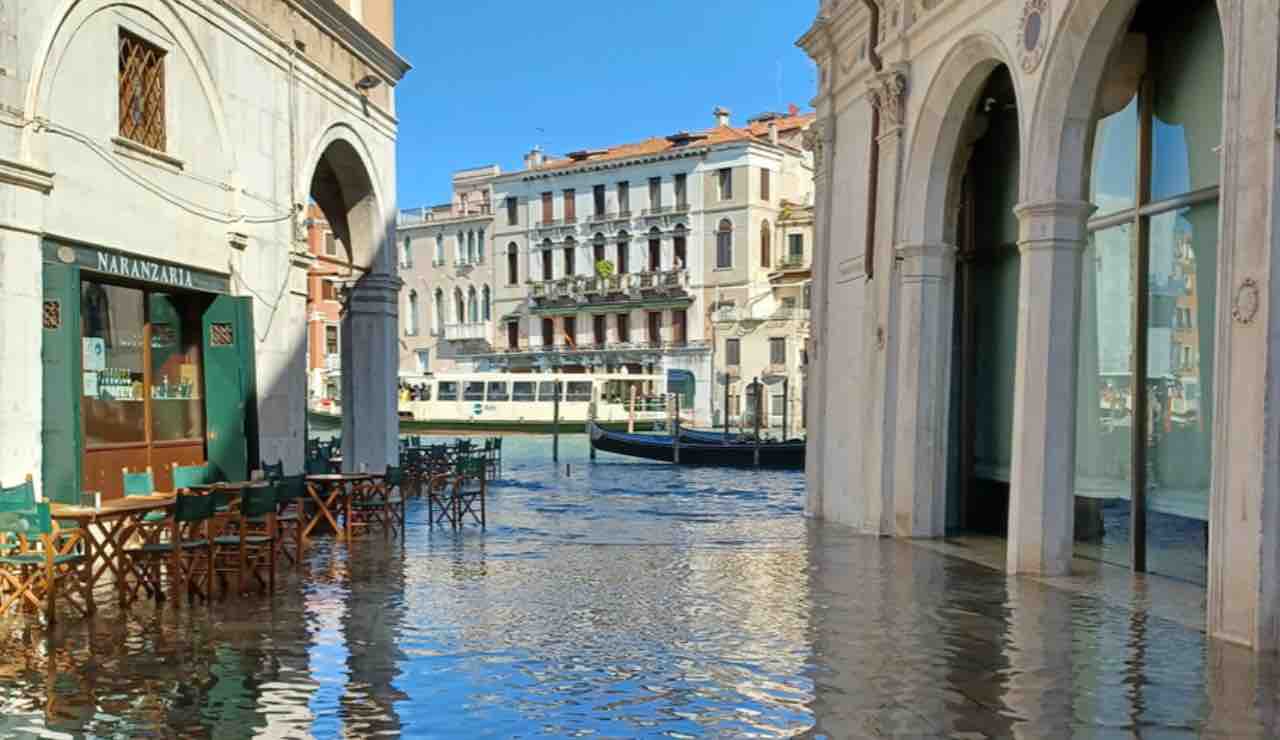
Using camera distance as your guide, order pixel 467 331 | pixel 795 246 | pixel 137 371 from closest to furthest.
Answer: pixel 137 371 < pixel 795 246 < pixel 467 331

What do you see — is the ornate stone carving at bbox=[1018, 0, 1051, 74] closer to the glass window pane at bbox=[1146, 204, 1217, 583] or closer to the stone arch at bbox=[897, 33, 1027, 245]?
the stone arch at bbox=[897, 33, 1027, 245]

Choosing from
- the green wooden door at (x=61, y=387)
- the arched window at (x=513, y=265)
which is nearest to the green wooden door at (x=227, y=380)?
the green wooden door at (x=61, y=387)

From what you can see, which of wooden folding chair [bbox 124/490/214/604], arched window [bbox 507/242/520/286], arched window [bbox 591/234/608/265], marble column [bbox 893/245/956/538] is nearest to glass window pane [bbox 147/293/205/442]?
wooden folding chair [bbox 124/490/214/604]

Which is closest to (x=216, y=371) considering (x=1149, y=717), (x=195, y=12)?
(x=195, y=12)

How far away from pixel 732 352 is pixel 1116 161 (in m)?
44.2

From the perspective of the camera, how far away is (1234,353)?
718cm

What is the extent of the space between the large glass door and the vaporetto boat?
42.5 metres

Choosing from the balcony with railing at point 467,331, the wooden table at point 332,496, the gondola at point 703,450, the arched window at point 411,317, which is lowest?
the gondola at point 703,450

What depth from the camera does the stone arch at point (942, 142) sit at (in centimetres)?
1153

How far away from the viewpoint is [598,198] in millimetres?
62531

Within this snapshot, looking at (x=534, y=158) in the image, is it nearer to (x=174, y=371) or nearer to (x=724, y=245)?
(x=724, y=245)

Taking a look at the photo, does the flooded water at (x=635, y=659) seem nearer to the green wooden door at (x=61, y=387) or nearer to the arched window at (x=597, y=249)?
the green wooden door at (x=61, y=387)

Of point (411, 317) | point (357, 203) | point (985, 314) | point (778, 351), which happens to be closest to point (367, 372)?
point (357, 203)

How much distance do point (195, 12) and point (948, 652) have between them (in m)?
10.0
